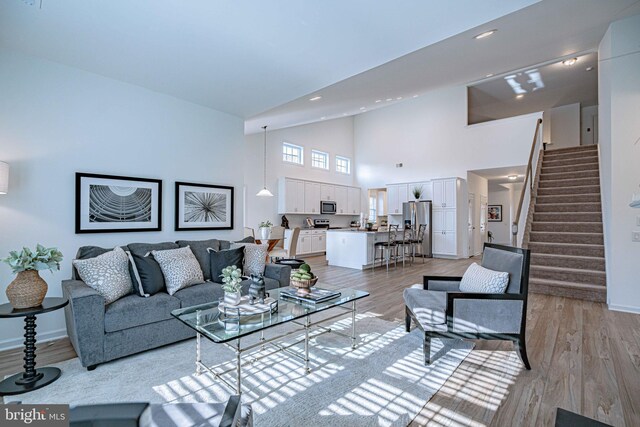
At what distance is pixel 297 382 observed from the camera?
7.39 ft

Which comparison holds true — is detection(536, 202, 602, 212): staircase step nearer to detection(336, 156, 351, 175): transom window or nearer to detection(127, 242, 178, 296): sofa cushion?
detection(336, 156, 351, 175): transom window

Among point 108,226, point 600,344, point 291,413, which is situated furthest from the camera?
point 108,226

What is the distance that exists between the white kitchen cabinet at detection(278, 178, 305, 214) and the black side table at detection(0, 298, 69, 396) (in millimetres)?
6409

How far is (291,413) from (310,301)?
925mm

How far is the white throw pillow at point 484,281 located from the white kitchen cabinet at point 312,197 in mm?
6539

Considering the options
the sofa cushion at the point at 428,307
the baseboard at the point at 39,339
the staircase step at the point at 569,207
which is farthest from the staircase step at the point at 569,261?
the baseboard at the point at 39,339

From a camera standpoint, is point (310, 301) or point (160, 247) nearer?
point (310, 301)

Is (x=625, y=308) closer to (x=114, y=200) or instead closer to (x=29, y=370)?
(x=29, y=370)

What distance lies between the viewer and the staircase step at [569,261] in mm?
4715

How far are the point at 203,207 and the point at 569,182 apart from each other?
725 cm

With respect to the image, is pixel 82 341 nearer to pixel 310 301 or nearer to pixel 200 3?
pixel 310 301

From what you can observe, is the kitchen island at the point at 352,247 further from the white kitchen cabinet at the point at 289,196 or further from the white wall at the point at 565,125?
the white wall at the point at 565,125

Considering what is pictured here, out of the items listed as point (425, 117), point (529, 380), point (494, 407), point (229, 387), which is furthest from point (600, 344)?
point (425, 117)

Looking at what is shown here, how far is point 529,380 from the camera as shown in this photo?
2264 mm
